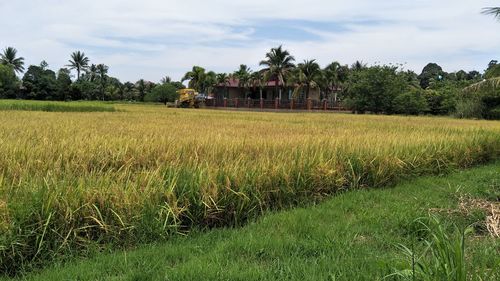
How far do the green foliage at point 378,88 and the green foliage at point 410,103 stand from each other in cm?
62

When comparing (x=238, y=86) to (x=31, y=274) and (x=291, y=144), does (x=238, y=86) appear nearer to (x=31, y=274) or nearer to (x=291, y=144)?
(x=291, y=144)

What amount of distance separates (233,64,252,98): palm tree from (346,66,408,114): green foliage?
1578 centimetres

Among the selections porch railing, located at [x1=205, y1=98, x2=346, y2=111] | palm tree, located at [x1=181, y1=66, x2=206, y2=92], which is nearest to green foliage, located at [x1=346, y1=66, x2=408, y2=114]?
porch railing, located at [x1=205, y1=98, x2=346, y2=111]

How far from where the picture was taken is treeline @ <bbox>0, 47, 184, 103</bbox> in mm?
61375

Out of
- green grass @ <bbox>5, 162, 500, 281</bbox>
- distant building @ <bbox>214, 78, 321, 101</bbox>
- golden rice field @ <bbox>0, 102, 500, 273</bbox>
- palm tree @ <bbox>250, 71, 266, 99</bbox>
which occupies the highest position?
palm tree @ <bbox>250, 71, 266, 99</bbox>

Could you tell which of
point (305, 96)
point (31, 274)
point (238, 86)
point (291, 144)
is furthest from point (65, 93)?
point (31, 274)

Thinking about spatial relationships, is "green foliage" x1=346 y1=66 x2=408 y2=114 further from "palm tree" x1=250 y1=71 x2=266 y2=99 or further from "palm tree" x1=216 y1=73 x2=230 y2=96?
"palm tree" x1=216 y1=73 x2=230 y2=96

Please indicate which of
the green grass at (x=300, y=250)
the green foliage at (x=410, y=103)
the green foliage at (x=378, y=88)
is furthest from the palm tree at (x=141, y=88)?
the green grass at (x=300, y=250)

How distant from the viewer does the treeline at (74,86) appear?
61.4 metres

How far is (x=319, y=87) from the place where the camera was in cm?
5109

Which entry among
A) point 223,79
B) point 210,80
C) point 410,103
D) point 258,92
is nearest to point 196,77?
point 210,80

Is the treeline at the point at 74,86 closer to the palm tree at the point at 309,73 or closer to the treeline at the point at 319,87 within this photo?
the treeline at the point at 319,87

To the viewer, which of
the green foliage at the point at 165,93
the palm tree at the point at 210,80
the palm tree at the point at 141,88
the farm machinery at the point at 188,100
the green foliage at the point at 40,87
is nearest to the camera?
the farm machinery at the point at 188,100

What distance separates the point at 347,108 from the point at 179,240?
41294 millimetres
